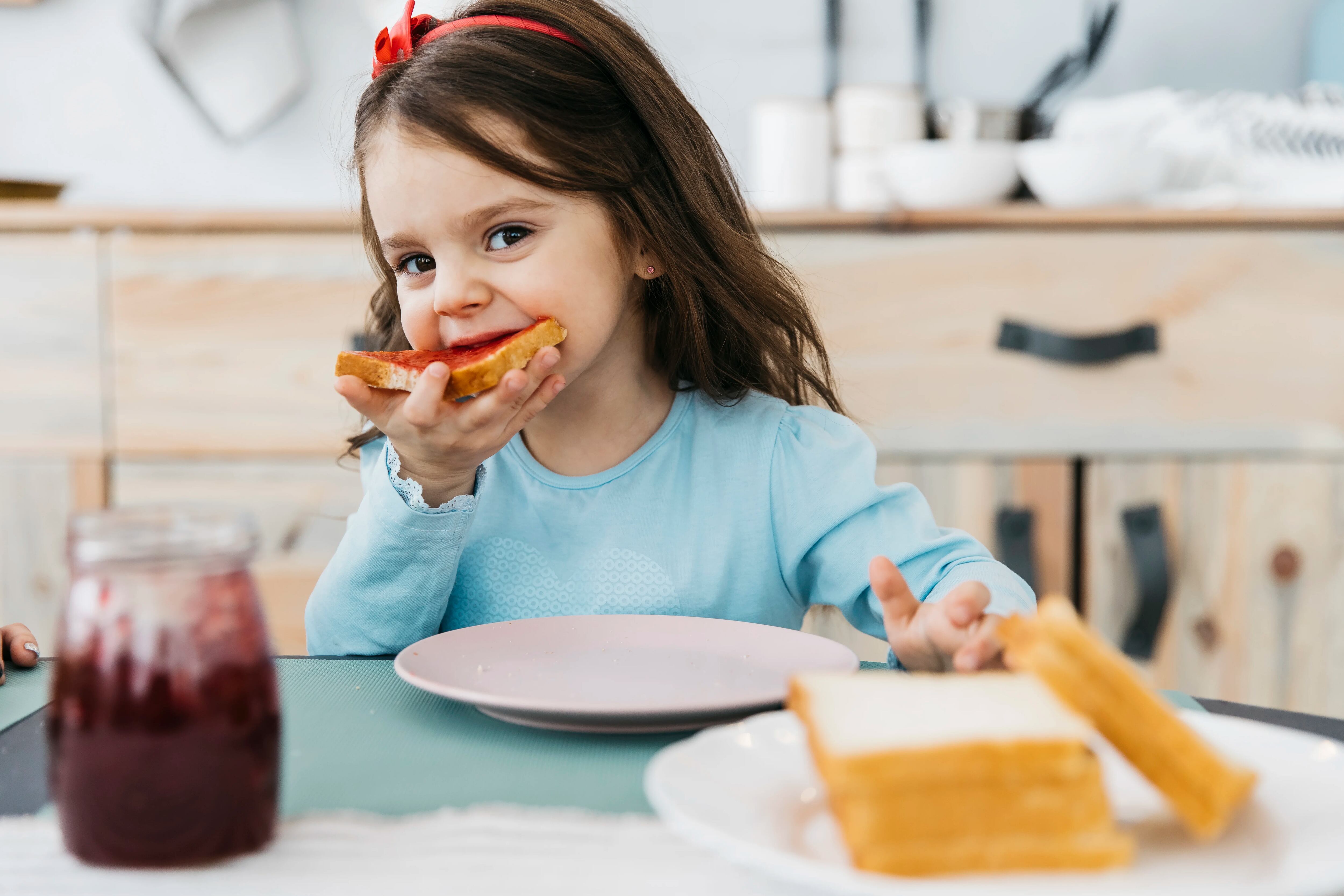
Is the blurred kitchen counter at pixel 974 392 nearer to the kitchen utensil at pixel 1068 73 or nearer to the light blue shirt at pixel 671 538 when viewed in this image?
the kitchen utensil at pixel 1068 73

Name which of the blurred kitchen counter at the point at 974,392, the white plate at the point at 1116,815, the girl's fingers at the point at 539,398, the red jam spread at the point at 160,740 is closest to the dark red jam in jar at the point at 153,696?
the red jam spread at the point at 160,740

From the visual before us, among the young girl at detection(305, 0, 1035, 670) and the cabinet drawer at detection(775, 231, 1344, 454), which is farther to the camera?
the cabinet drawer at detection(775, 231, 1344, 454)

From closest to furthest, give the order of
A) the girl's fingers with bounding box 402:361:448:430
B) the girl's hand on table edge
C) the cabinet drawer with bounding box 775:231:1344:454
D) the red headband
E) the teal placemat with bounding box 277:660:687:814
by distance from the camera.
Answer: the teal placemat with bounding box 277:660:687:814 → the girl's hand on table edge → the girl's fingers with bounding box 402:361:448:430 → the red headband → the cabinet drawer with bounding box 775:231:1344:454

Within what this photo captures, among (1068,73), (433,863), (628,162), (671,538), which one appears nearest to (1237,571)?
(1068,73)

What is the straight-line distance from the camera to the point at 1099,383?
1887 millimetres

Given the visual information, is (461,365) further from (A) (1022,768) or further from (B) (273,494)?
(B) (273,494)

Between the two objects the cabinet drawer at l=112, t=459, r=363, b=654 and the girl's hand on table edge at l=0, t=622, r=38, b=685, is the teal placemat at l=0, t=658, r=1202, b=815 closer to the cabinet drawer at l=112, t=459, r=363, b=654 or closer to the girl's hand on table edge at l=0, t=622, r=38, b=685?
the girl's hand on table edge at l=0, t=622, r=38, b=685

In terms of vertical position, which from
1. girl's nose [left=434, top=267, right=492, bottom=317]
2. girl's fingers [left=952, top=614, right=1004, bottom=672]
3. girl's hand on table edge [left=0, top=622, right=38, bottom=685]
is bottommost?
girl's hand on table edge [left=0, top=622, right=38, bottom=685]

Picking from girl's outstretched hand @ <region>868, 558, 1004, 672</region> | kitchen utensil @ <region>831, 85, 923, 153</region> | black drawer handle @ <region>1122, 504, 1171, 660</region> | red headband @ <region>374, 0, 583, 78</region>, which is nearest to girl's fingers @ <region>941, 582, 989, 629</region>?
girl's outstretched hand @ <region>868, 558, 1004, 672</region>

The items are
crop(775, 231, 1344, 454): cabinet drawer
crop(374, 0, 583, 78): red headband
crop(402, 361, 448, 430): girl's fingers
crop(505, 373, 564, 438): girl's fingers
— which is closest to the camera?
crop(402, 361, 448, 430): girl's fingers

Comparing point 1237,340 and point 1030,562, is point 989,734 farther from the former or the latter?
point 1237,340

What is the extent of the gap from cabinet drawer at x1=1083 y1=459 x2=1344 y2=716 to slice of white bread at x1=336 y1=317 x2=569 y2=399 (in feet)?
4.00

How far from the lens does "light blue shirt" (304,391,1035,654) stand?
105 cm

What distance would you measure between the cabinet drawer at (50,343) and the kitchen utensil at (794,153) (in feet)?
3.95
